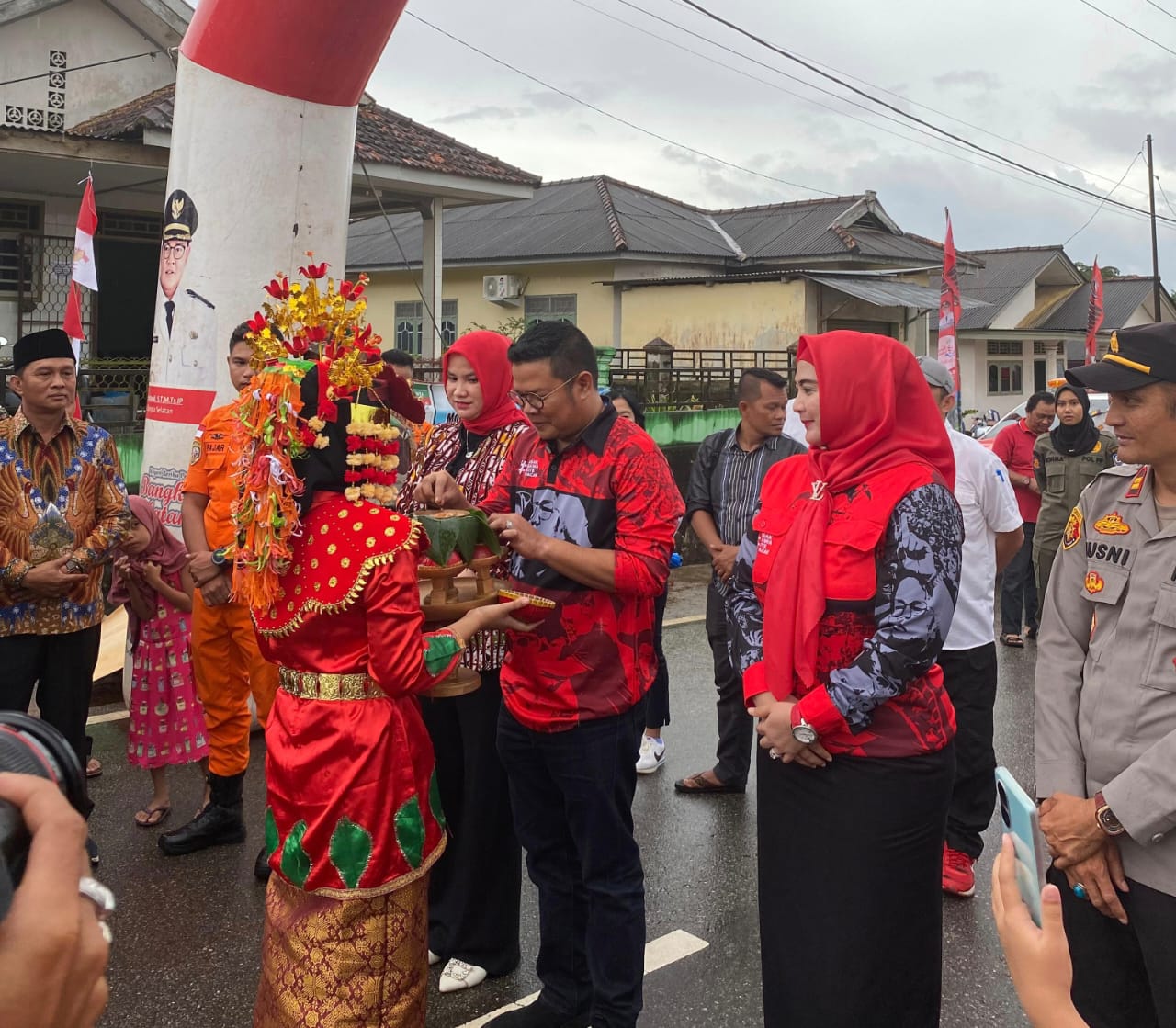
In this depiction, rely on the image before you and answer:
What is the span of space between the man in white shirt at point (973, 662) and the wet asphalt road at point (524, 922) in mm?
219

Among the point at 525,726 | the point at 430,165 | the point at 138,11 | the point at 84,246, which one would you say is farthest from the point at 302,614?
the point at 138,11

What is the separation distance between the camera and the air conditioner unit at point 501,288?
21578mm

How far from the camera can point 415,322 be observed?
2339 centimetres

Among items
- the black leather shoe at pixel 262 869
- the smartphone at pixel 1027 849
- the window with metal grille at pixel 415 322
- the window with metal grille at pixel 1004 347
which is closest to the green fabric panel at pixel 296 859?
the black leather shoe at pixel 262 869

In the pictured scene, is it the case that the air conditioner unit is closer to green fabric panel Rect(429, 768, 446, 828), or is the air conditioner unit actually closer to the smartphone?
green fabric panel Rect(429, 768, 446, 828)

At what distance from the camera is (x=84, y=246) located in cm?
692

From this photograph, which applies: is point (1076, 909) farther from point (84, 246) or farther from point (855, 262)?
point (855, 262)

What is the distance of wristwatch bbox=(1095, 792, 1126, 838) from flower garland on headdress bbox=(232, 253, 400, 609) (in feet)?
6.00

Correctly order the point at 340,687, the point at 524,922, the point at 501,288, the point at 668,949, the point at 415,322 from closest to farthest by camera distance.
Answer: the point at 340,687 → the point at 668,949 → the point at 524,922 → the point at 501,288 → the point at 415,322

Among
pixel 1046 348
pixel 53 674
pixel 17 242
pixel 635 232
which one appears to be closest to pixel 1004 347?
pixel 1046 348

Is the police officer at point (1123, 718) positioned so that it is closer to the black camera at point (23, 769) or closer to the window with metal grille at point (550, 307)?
the black camera at point (23, 769)

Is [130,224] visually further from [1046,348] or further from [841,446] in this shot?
[1046,348]

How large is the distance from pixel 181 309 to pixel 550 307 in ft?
53.1

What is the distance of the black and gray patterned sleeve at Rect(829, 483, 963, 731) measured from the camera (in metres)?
2.45
